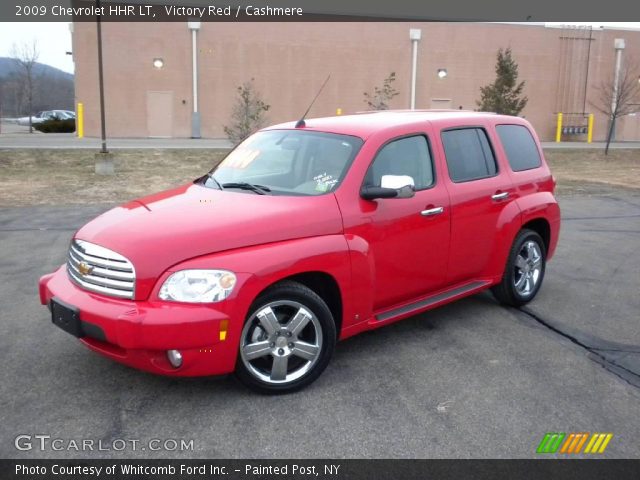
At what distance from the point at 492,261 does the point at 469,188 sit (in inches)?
29.5

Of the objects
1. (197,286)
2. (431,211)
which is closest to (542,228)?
(431,211)

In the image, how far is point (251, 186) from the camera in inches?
176

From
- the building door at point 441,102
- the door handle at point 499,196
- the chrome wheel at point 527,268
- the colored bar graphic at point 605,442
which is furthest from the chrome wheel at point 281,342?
the building door at point 441,102

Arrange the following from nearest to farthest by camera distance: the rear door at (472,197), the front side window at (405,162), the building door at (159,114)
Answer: the front side window at (405,162), the rear door at (472,197), the building door at (159,114)

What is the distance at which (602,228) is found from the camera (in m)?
9.97

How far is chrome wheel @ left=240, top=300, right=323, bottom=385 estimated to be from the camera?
375 centimetres

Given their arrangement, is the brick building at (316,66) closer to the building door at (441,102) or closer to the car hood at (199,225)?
the building door at (441,102)

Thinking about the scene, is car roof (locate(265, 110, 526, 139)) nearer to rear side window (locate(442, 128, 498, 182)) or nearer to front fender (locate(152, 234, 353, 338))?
rear side window (locate(442, 128, 498, 182))

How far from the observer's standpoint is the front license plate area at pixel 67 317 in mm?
3635

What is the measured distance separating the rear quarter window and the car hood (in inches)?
90.6
